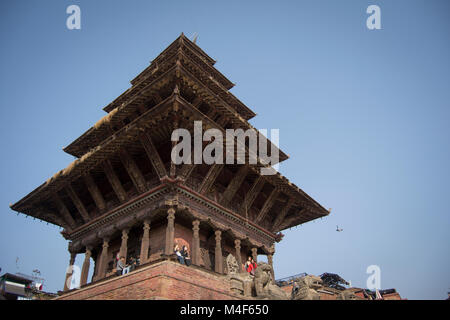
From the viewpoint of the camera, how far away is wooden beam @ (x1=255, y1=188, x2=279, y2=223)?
20.0 meters

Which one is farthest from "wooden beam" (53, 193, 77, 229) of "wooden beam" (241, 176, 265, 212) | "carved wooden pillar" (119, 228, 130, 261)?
"wooden beam" (241, 176, 265, 212)

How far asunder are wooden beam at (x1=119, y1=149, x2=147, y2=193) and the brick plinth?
5315mm

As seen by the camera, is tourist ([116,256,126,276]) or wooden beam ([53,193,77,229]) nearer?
tourist ([116,256,126,276])

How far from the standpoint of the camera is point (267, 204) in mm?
20344

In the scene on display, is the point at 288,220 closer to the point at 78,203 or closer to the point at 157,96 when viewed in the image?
the point at 157,96

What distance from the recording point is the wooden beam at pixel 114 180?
17.7 metres

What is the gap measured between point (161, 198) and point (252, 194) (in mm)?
6127

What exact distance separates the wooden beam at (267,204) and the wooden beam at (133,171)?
7041 mm

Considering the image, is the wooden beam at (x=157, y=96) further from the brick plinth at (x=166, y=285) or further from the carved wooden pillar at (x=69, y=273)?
the carved wooden pillar at (x=69, y=273)

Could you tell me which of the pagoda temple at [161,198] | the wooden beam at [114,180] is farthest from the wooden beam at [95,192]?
the wooden beam at [114,180]

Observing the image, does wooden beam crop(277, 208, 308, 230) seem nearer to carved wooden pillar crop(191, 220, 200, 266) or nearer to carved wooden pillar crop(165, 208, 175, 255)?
carved wooden pillar crop(191, 220, 200, 266)

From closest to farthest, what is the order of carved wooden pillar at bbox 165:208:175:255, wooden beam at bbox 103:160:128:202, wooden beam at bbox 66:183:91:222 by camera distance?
1. carved wooden pillar at bbox 165:208:175:255
2. wooden beam at bbox 103:160:128:202
3. wooden beam at bbox 66:183:91:222

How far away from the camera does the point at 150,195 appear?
15.9 m
